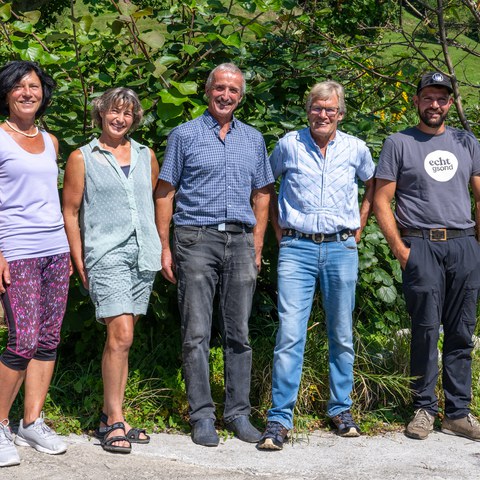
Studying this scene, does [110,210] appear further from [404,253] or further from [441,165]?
[441,165]

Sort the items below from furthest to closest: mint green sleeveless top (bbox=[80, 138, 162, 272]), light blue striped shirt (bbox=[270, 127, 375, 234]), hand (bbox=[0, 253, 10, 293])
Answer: light blue striped shirt (bbox=[270, 127, 375, 234]), mint green sleeveless top (bbox=[80, 138, 162, 272]), hand (bbox=[0, 253, 10, 293])

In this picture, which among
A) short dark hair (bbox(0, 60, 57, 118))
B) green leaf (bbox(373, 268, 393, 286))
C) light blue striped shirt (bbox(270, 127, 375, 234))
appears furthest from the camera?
green leaf (bbox(373, 268, 393, 286))

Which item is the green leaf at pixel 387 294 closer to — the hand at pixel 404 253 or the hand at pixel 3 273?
the hand at pixel 404 253

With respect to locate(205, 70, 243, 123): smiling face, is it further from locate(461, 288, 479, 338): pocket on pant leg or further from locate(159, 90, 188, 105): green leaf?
locate(461, 288, 479, 338): pocket on pant leg

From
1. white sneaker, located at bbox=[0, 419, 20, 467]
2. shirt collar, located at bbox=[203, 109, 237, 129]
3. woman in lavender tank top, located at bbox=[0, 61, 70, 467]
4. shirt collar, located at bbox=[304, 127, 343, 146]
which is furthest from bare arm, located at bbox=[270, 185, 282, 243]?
white sneaker, located at bbox=[0, 419, 20, 467]

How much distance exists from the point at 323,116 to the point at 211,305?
126 cm

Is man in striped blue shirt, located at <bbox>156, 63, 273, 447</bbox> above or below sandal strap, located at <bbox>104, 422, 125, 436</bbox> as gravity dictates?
above

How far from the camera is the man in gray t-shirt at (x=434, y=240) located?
4.84 m

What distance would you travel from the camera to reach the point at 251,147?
480 cm

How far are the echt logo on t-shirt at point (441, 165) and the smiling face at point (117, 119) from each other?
1743mm

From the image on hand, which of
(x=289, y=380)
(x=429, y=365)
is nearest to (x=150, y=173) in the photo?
(x=289, y=380)

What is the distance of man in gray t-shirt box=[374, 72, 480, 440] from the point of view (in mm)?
4836

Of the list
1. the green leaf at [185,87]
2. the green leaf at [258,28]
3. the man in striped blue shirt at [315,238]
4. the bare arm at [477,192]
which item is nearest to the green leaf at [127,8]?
the green leaf at [185,87]

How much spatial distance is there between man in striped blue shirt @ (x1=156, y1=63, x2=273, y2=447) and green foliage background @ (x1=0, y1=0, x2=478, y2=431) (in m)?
0.28
